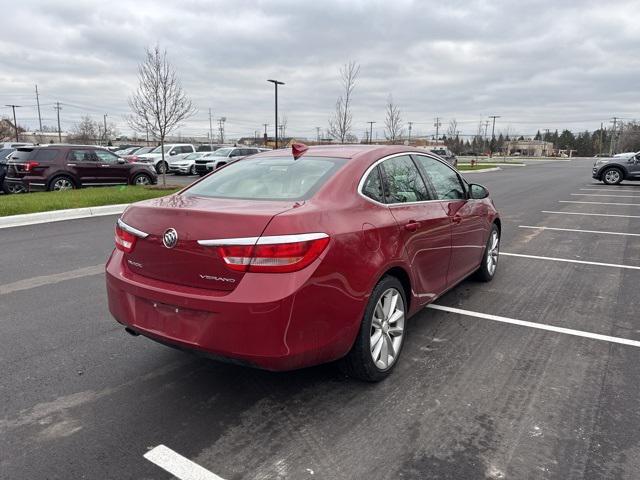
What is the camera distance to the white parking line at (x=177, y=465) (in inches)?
95.3

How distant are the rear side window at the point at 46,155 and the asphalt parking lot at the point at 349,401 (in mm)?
10969

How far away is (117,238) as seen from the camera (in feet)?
11.1

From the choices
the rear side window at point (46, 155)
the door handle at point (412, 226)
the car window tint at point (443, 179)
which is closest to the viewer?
the door handle at point (412, 226)

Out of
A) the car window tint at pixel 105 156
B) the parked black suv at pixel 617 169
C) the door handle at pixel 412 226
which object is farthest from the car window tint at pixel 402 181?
the parked black suv at pixel 617 169

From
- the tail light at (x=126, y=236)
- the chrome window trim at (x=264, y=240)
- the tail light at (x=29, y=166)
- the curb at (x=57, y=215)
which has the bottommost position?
the curb at (x=57, y=215)

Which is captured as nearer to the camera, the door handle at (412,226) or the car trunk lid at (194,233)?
the car trunk lid at (194,233)

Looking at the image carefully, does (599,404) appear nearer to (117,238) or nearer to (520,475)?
(520,475)

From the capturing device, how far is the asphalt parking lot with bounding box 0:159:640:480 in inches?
101

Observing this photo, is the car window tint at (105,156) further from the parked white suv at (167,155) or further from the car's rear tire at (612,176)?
the car's rear tire at (612,176)

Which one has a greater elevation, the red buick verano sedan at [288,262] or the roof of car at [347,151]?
the roof of car at [347,151]

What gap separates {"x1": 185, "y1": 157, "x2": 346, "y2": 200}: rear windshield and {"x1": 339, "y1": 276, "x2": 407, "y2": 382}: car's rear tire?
0.84 m

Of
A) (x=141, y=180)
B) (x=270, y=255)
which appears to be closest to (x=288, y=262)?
(x=270, y=255)

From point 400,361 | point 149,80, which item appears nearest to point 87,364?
point 400,361

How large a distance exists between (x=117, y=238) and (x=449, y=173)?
3200 mm
